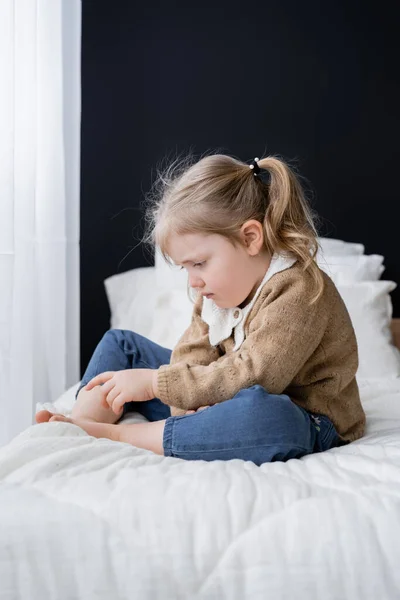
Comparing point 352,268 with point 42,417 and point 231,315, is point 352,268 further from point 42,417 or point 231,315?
point 42,417

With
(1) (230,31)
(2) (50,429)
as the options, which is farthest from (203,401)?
(1) (230,31)

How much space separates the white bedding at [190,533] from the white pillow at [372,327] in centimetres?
108

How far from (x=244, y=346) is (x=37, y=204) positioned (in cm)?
96

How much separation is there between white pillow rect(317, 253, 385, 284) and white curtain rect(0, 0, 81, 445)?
780 mm

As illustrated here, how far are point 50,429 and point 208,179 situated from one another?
558mm

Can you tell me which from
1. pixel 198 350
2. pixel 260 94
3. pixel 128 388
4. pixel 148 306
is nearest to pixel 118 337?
pixel 198 350

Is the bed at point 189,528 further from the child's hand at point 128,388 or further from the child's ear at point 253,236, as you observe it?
the child's ear at point 253,236

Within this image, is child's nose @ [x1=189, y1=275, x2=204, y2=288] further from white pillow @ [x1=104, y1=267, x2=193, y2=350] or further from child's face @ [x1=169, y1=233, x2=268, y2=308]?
white pillow @ [x1=104, y1=267, x2=193, y2=350]

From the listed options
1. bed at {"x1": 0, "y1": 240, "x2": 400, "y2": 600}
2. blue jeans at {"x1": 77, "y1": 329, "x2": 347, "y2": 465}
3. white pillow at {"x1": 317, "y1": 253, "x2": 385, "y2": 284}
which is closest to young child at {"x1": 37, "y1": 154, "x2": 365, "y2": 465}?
blue jeans at {"x1": 77, "y1": 329, "x2": 347, "y2": 465}

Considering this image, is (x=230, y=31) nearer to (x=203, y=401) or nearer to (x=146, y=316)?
(x=146, y=316)

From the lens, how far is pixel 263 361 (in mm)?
1289

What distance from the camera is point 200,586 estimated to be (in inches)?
34.8

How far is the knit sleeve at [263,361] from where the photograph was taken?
1.29 m

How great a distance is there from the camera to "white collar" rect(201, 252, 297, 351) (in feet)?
4.66
